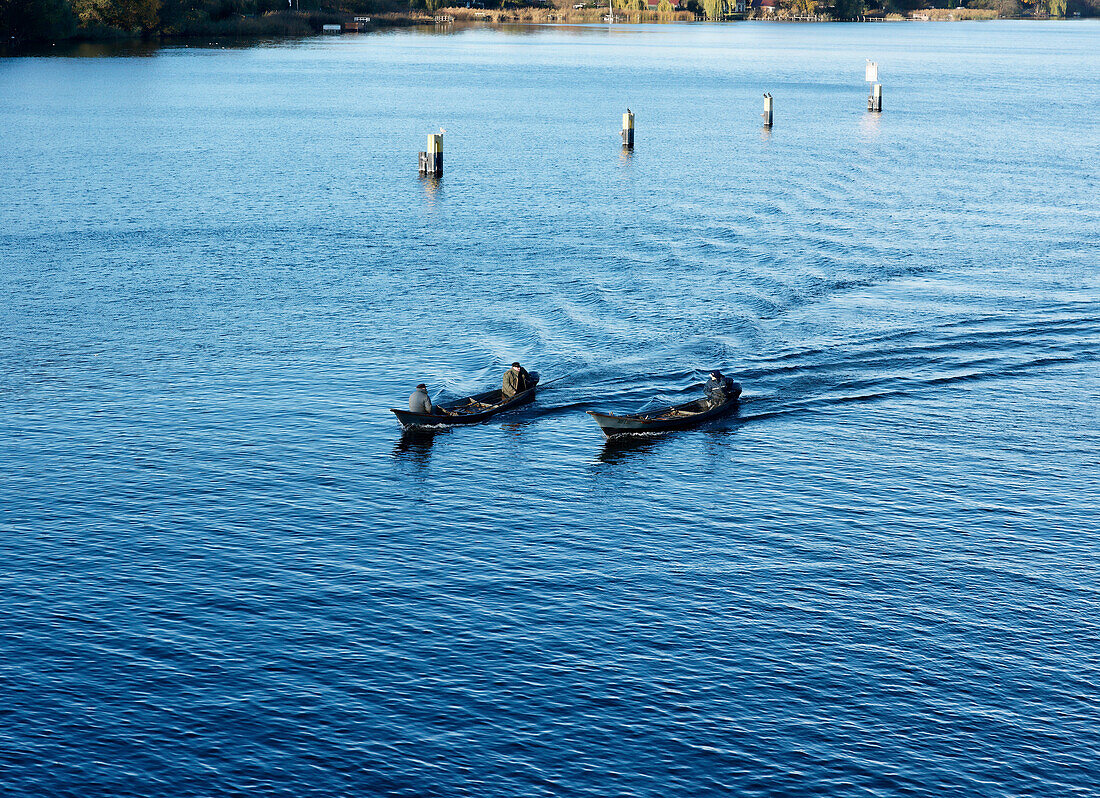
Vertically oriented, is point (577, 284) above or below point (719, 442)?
above

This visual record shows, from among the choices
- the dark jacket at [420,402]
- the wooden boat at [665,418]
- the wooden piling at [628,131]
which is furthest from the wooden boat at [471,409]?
the wooden piling at [628,131]

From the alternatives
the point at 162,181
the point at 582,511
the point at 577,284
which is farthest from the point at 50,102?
the point at 582,511

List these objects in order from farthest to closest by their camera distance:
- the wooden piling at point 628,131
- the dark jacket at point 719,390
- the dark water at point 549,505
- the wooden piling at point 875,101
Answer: the wooden piling at point 875,101 → the wooden piling at point 628,131 → the dark jacket at point 719,390 → the dark water at point 549,505

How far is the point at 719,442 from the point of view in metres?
60.0

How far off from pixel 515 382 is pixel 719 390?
10.8 metres

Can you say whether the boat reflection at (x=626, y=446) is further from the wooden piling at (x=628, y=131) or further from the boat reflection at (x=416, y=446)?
the wooden piling at (x=628, y=131)

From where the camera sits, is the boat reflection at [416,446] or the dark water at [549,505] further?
the boat reflection at [416,446]

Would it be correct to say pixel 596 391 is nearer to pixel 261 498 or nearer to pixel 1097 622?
pixel 261 498

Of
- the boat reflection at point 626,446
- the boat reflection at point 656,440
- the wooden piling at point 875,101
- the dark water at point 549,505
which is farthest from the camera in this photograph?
the wooden piling at point 875,101

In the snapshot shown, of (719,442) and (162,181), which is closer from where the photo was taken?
(719,442)

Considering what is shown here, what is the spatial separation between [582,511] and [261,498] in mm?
14413

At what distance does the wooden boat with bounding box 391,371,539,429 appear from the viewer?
59.0 m

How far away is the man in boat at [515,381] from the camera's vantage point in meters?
62.0

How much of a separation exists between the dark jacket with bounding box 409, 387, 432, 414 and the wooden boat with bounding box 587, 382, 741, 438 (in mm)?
8431
